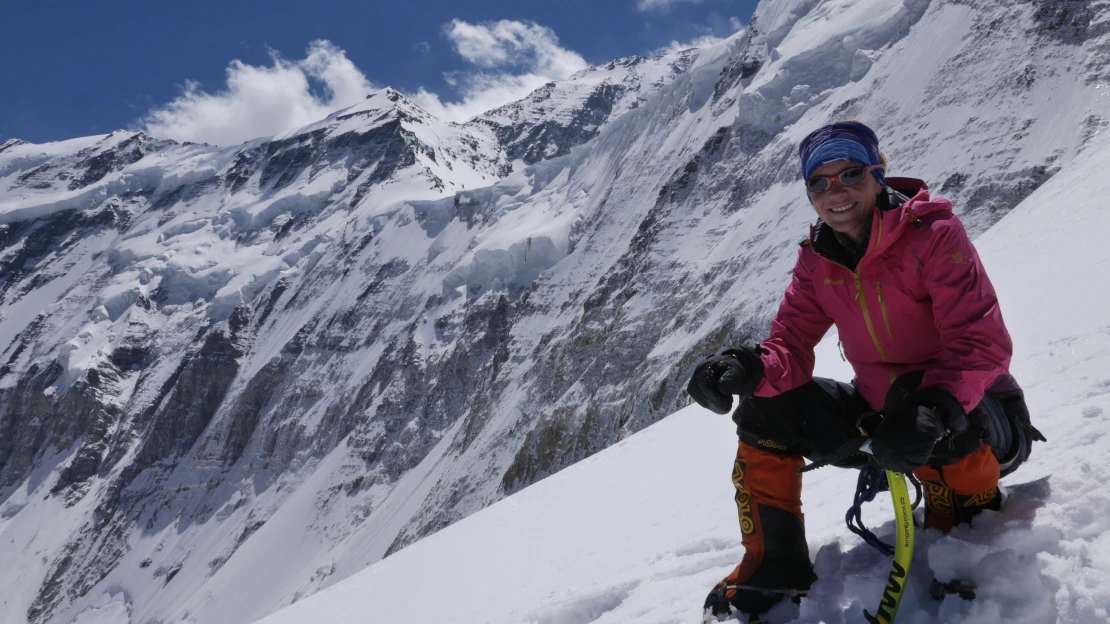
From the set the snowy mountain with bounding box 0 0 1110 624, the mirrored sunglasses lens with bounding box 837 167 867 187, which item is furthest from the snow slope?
the snowy mountain with bounding box 0 0 1110 624

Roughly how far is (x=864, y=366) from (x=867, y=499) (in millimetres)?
641

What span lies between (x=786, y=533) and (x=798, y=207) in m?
38.0

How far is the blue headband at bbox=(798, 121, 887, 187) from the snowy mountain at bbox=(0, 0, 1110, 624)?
13.7 m

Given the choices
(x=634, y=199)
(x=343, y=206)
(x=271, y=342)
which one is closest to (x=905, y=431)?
(x=634, y=199)

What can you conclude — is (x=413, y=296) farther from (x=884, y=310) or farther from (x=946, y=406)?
(x=946, y=406)

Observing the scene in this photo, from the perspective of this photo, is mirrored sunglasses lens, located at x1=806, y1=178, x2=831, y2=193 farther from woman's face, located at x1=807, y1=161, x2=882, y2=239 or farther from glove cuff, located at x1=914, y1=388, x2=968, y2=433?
glove cuff, located at x1=914, y1=388, x2=968, y2=433

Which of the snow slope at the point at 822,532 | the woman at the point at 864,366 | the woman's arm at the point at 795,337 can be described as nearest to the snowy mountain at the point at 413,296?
the snow slope at the point at 822,532

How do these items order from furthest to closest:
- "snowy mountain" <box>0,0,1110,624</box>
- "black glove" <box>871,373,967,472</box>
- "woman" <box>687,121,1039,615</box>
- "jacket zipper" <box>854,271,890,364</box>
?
"snowy mountain" <box>0,0,1110,624</box> → "jacket zipper" <box>854,271,890,364</box> → "woman" <box>687,121,1039,615</box> → "black glove" <box>871,373,967,472</box>

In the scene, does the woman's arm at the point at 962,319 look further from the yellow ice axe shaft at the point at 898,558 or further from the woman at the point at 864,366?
the yellow ice axe shaft at the point at 898,558

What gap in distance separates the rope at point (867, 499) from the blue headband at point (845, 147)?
1.25 meters

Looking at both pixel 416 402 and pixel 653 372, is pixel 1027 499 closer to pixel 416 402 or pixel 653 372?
pixel 653 372

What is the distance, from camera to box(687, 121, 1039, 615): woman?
2.67 m

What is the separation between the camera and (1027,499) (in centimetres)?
284

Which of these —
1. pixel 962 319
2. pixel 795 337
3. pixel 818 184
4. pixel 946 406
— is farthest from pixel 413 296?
pixel 946 406
